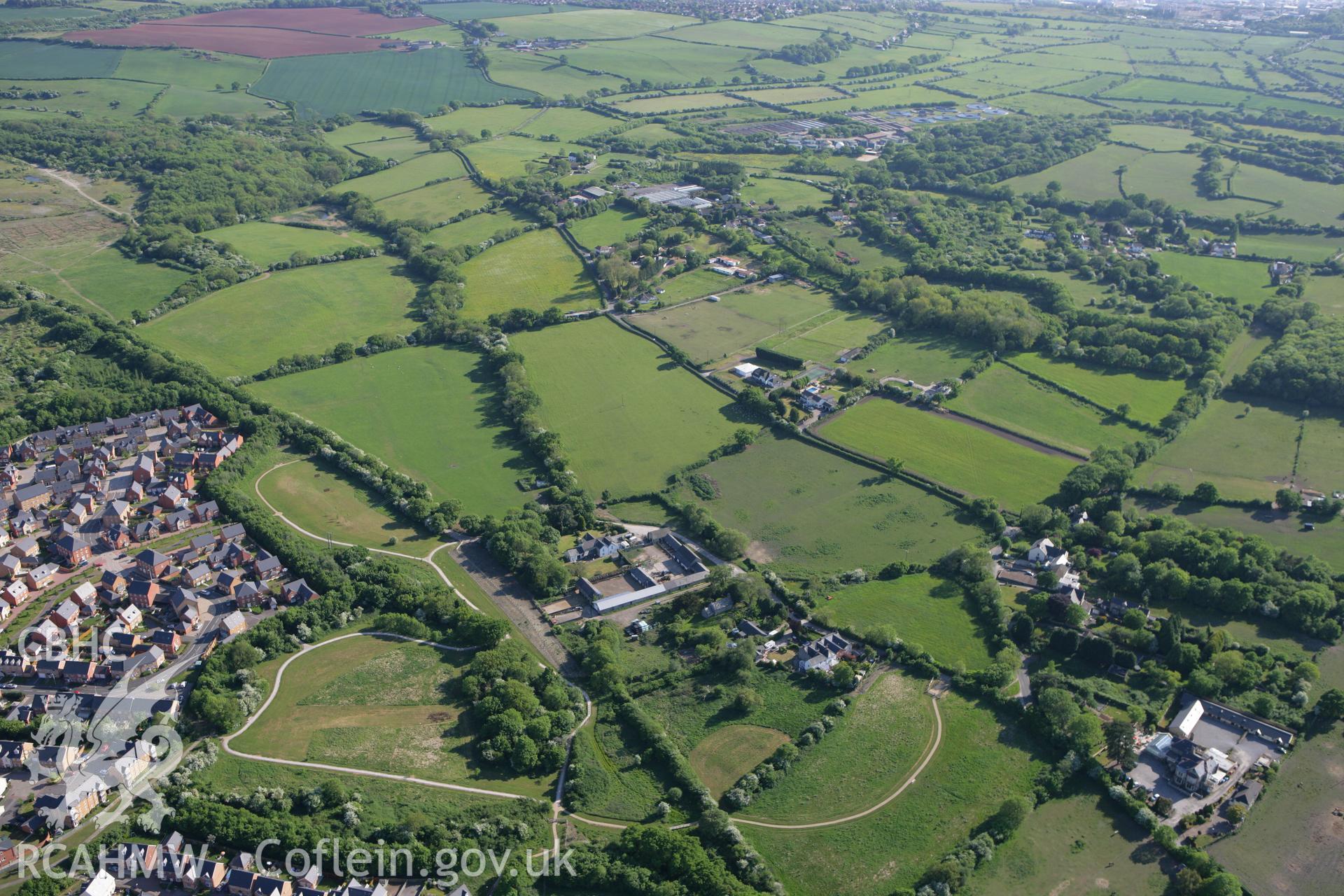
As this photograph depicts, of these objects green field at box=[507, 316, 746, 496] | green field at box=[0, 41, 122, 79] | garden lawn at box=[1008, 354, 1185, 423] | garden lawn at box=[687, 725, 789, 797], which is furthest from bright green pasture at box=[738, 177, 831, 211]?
green field at box=[0, 41, 122, 79]

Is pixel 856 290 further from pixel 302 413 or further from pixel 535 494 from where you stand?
pixel 302 413

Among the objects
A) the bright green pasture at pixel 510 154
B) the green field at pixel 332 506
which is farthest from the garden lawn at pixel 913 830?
the bright green pasture at pixel 510 154

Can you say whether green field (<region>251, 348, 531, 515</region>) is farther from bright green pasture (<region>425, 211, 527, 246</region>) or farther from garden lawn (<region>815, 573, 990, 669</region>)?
bright green pasture (<region>425, 211, 527, 246</region>)

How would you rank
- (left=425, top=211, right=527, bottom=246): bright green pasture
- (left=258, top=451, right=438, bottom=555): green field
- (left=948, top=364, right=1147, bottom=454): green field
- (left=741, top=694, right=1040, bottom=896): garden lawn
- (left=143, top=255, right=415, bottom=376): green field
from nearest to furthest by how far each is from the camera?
(left=741, top=694, right=1040, bottom=896): garden lawn
(left=258, top=451, right=438, bottom=555): green field
(left=948, top=364, right=1147, bottom=454): green field
(left=143, top=255, right=415, bottom=376): green field
(left=425, top=211, right=527, bottom=246): bright green pasture

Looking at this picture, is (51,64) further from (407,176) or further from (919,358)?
(919,358)

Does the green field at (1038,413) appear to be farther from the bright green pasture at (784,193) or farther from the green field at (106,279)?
the green field at (106,279)

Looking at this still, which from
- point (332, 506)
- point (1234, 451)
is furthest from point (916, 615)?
point (332, 506)
